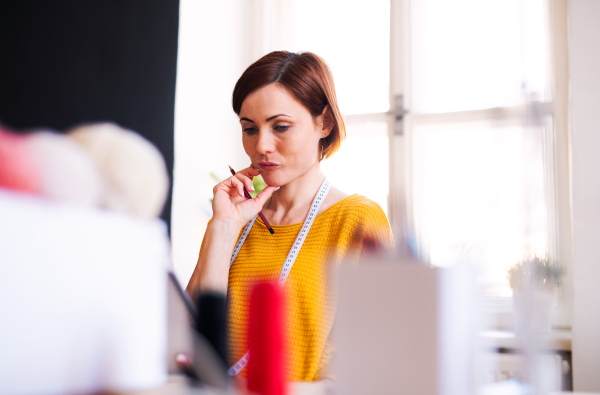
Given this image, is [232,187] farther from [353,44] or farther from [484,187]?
[353,44]

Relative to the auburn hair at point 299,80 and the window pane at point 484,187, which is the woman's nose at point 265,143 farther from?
the window pane at point 484,187

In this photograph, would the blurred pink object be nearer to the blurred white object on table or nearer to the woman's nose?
the blurred white object on table

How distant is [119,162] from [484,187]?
1.85 metres

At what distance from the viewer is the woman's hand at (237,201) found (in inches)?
47.7

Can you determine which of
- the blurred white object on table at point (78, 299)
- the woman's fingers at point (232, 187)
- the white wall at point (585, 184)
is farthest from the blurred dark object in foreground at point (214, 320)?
the white wall at point (585, 184)

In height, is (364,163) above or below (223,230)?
above

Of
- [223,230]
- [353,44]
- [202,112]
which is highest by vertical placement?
[353,44]

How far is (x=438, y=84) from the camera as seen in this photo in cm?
271

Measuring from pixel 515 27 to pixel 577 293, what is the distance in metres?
1.38

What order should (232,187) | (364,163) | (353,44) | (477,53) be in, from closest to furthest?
(232,187) → (477,53) → (364,163) → (353,44)

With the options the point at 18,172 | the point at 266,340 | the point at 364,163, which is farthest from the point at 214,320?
the point at 364,163

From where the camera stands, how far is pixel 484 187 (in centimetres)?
247

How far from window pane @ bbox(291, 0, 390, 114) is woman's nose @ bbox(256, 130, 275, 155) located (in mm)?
1702

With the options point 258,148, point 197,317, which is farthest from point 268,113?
point 197,317
